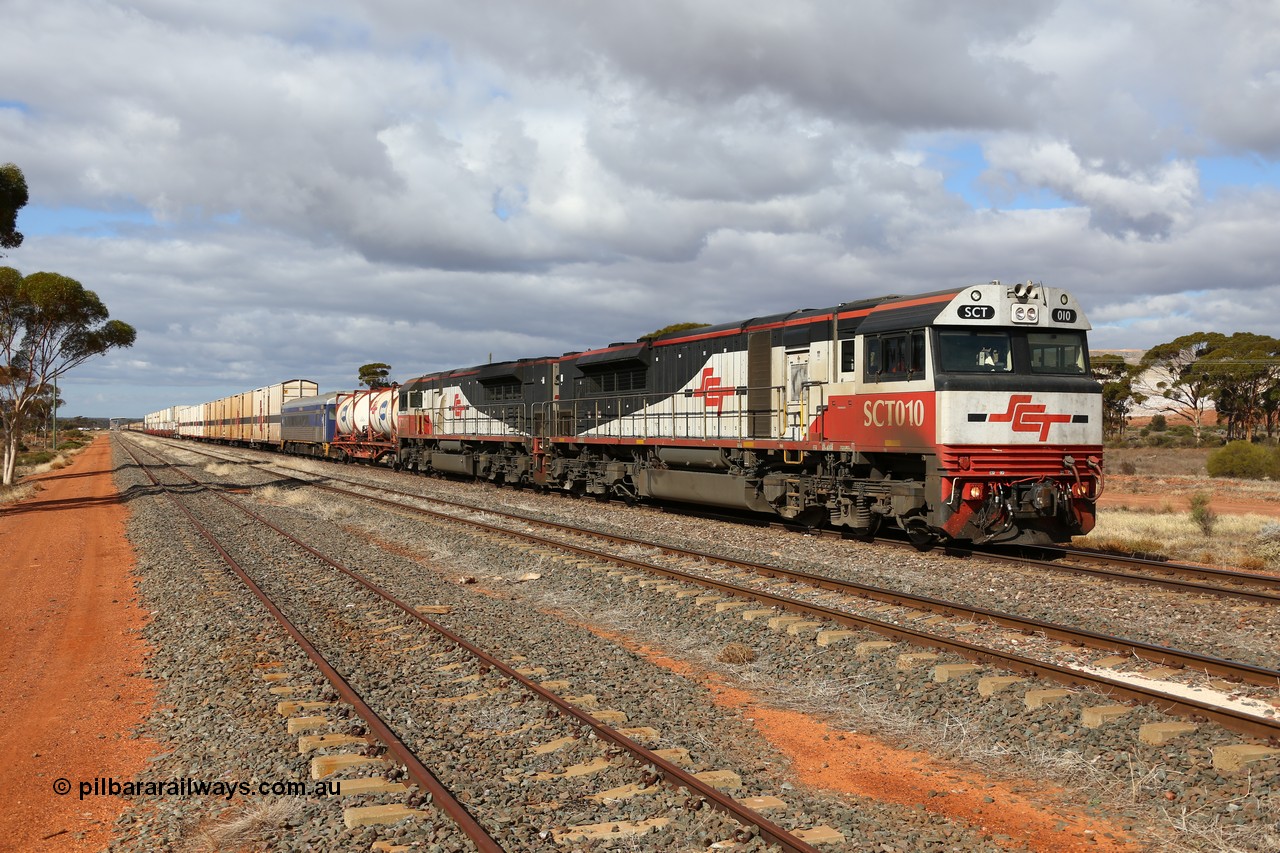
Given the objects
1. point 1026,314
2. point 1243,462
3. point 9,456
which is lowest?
point 1243,462

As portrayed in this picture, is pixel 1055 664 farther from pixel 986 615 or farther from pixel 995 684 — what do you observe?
pixel 986 615

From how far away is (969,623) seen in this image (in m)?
9.44

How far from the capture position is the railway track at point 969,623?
6664 mm

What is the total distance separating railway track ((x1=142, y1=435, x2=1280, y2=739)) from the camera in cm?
666

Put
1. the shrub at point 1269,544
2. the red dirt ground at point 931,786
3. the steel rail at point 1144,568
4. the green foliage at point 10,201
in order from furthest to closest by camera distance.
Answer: the green foliage at point 10,201, the shrub at point 1269,544, the steel rail at point 1144,568, the red dirt ground at point 931,786

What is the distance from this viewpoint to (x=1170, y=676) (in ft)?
24.7

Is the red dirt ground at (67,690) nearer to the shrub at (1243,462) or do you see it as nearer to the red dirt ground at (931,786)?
the red dirt ground at (931,786)

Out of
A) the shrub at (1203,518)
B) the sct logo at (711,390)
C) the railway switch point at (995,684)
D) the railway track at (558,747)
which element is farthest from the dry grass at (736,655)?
the shrub at (1203,518)

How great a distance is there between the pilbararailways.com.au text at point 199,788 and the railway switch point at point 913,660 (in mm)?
4944

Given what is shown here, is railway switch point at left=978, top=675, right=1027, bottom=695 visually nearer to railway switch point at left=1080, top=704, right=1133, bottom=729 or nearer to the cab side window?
railway switch point at left=1080, top=704, right=1133, bottom=729

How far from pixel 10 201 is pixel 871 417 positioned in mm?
27585

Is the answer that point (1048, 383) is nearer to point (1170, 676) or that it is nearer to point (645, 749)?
point (1170, 676)

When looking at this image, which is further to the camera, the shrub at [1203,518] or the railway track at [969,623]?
the shrub at [1203,518]

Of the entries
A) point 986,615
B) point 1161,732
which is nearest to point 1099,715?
point 1161,732
